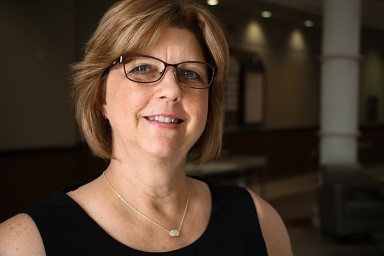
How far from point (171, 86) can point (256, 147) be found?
921cm

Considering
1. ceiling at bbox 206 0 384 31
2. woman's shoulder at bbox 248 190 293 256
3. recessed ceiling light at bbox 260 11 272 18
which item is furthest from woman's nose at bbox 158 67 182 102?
recessed ceiling light at bbox 260 11 272 18

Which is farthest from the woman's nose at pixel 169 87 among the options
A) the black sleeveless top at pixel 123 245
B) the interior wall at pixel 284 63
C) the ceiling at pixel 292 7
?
the interior wall at pixel 284 63

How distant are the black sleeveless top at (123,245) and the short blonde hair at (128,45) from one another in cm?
24

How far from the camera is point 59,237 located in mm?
1221

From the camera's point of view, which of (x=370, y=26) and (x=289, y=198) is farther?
(x=370, y=26)

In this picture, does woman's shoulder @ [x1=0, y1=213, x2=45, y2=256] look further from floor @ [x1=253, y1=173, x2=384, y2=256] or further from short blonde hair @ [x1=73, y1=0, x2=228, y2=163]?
floor @ [x1=253, y1=173, x2=384, y2=256]

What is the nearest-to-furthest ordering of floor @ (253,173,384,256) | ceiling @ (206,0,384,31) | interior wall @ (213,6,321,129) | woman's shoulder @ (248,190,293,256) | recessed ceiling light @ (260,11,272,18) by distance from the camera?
woman's shoulder @ (248,190,293,256)
floor @ (253,173,384,256)
ceiling @ (206,0,384,31)
recessed ceiling light @ (260,11,272,18)
interior wall @ (213,6,321,129)

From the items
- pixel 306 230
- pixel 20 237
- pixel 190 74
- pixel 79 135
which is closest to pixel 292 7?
pixel 306 230

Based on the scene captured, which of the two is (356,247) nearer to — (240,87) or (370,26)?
(240,87)

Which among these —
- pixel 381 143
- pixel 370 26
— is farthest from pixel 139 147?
pixel 381 143

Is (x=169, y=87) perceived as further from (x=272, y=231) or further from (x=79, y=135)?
(x=79, y=135)

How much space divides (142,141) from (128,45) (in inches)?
9.8

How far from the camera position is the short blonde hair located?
1.25 m

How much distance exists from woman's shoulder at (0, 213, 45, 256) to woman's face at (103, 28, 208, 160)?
32 cm
